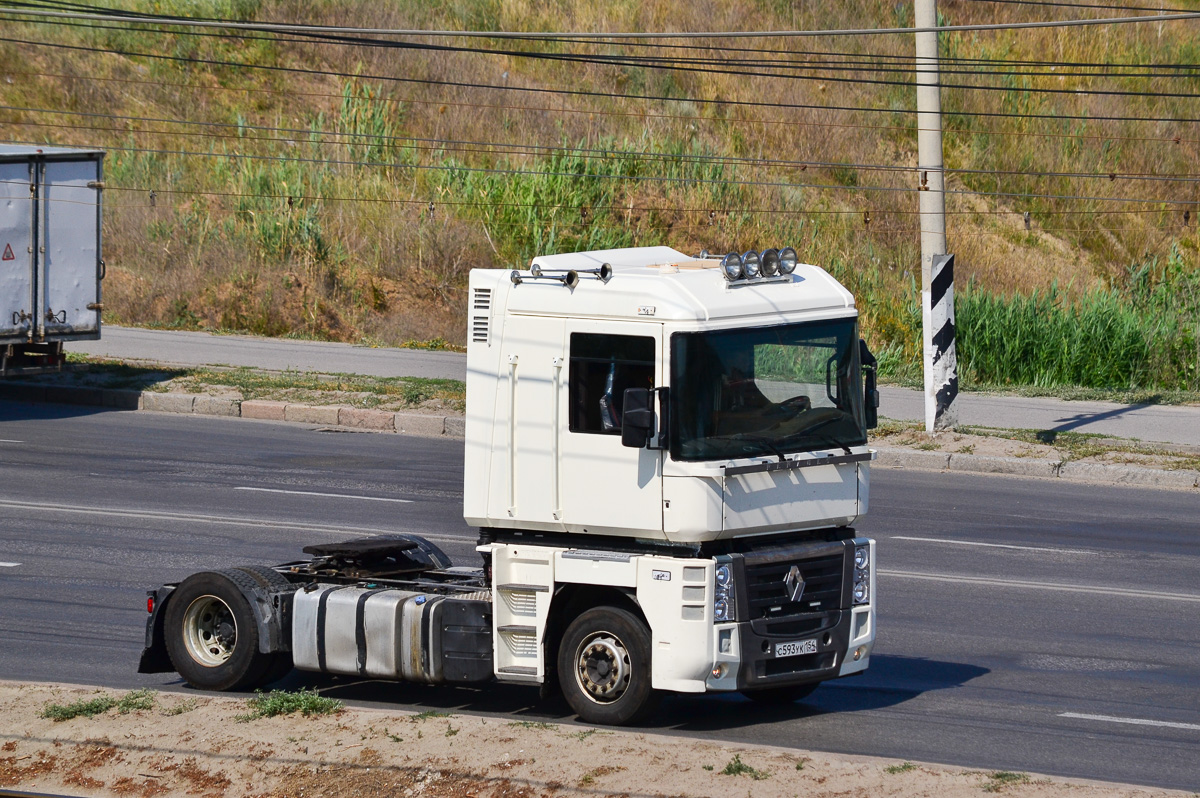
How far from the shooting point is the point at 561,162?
32531 millimetres

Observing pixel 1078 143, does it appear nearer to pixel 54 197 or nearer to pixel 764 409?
pixel 54 197

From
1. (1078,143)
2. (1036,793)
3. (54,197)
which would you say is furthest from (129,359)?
(1078,143)

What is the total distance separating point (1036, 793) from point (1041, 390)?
16.6 metres

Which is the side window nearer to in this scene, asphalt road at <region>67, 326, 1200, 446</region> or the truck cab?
the truck cab

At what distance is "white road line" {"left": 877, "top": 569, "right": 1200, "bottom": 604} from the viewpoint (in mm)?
10625

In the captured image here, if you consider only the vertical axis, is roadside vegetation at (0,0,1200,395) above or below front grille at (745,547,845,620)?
above

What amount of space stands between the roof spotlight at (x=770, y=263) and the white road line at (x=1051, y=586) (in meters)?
4.29

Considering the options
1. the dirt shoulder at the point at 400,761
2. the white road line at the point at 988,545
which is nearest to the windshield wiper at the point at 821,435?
the dirt shoulder at the point at 400,761

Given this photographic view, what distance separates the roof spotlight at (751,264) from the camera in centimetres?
748

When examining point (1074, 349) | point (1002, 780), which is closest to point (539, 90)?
point (1074, 349)

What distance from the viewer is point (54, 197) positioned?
63.0ft

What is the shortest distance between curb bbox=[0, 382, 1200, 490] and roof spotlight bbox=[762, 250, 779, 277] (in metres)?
7.48

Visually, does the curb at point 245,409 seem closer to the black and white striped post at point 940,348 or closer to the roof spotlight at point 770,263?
the black and white striped post at point 940,348

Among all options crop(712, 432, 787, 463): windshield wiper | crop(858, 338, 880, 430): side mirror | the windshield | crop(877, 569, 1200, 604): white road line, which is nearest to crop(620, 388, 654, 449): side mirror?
the windshield
